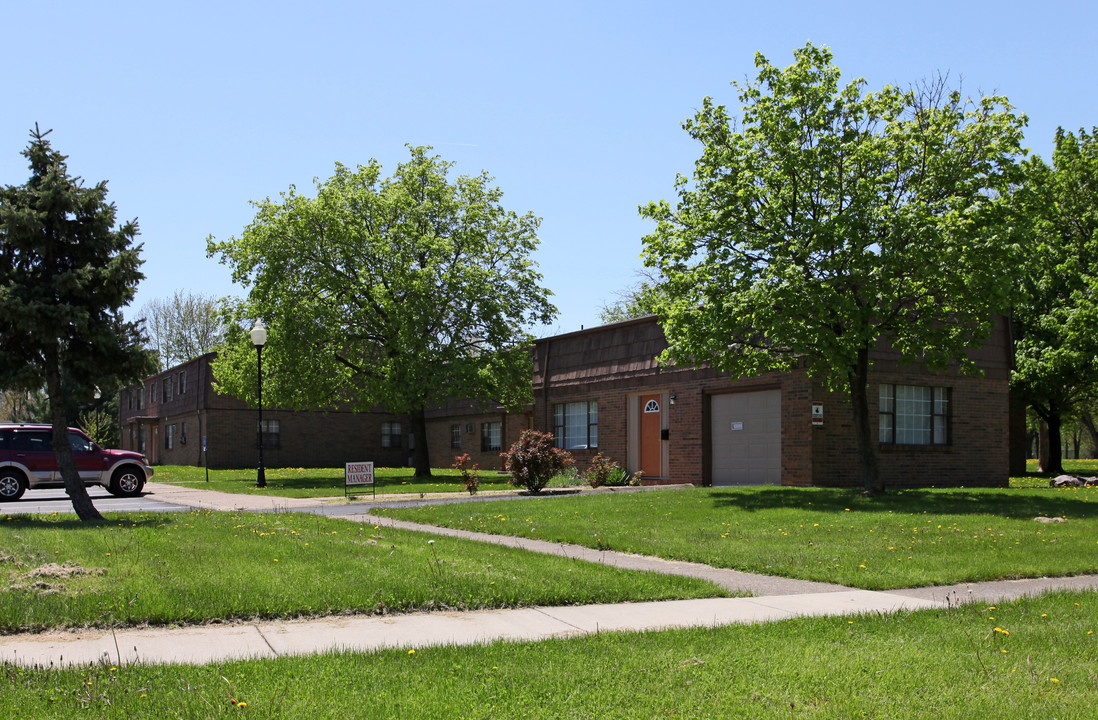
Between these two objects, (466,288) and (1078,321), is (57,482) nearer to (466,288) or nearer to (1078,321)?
(466,288)

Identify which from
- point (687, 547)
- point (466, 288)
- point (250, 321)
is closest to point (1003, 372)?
point (466, 288)

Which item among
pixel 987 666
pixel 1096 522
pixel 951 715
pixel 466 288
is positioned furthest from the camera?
pixel 466 288

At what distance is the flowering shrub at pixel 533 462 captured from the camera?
2323cm

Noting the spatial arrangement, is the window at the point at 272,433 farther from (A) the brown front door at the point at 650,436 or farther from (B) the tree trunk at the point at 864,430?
(B) the tree trunk at the point at 864,430

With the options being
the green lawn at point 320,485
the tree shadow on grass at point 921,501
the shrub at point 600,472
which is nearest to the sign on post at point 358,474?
the green lawn at point 320,485

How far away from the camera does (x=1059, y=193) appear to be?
120 ft

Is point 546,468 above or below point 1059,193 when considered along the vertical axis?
below

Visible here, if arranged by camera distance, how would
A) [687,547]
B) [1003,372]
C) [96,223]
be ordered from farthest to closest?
1. [1003,372]
2. [96,223]
3. [687,547]

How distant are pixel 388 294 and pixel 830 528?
18.2 m

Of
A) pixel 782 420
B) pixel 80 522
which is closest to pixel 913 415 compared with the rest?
pixel 782 420

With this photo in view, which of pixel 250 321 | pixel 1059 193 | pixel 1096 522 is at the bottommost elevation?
pixel 1096 522

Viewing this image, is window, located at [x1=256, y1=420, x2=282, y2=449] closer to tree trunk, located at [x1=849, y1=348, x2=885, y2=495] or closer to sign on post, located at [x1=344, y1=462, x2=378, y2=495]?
sign on post, located at [x1=344, y1=462, x2=378, y2=495]

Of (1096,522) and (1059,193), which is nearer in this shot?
(1096,522)

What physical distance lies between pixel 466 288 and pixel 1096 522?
18.8 m
